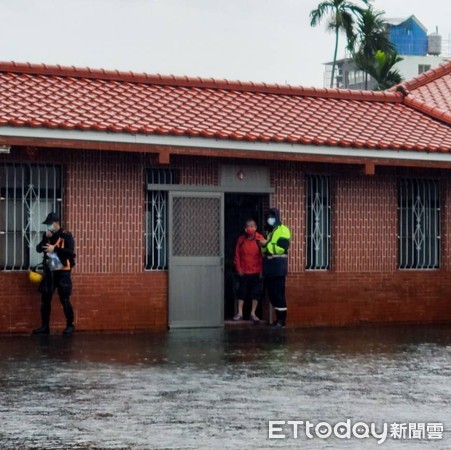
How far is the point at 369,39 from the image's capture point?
6169cm

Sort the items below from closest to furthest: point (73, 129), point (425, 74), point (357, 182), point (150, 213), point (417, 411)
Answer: point (417, 411), point (73, 129), point (150, 213), point (357, 182), point (425, 74)

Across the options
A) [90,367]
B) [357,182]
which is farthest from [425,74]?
[90,367]

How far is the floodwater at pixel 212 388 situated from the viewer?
10.8m

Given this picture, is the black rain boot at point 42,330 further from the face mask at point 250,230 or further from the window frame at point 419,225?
the window frame at point 419,225

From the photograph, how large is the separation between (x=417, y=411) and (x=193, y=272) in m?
9.79

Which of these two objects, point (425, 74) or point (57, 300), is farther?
point (425, 74)

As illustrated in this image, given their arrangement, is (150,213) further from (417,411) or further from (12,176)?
(417,411)

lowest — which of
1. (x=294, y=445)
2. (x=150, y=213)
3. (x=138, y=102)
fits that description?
(x=294, y=445)

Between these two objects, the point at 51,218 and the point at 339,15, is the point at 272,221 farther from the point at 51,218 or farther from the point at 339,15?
the point at 339,15

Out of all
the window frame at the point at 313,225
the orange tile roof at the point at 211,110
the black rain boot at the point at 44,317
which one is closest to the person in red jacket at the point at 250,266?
the window frame at the point at 313,225

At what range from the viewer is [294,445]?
1041 cm

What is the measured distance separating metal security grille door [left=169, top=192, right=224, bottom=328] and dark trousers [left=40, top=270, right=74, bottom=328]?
186 centimetres

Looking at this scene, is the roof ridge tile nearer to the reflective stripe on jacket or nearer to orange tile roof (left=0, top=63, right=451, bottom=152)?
orange tile roof (left=0, top=63, right=451, bottom=152)

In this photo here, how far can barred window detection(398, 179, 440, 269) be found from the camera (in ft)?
78.1
